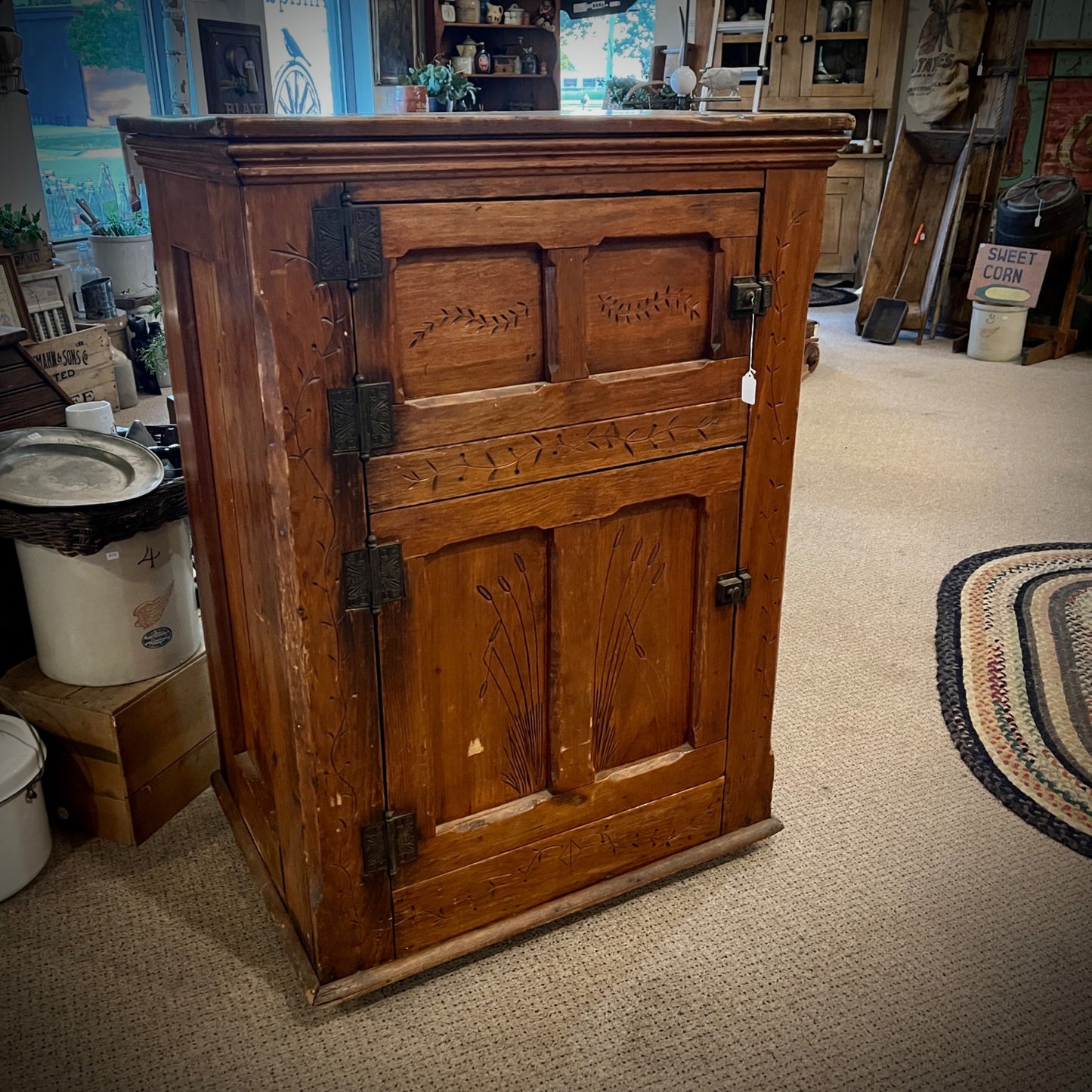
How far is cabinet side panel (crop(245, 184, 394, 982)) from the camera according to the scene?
123 centimetres

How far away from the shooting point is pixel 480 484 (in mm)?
1451

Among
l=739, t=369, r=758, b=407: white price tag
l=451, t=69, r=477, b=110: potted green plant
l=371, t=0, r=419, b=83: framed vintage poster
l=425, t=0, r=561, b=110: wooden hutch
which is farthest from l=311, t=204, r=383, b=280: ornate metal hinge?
l=425, t=0, r=561, b=110: wooden hutch

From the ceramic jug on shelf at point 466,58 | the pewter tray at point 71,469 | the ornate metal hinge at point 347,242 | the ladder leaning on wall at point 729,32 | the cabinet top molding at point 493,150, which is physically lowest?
the pewter tray at point 71,469

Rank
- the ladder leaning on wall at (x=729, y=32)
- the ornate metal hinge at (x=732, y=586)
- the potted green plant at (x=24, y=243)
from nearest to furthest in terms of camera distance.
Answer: the ornate metal hinge at (x=732, y=586)
the potted green plant at (x=24, y=243)
the ladder leaning on wall at (x=729, y=32)

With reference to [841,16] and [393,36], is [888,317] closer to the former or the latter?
[841,16]

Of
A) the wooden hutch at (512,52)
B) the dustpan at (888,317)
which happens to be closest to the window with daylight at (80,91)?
the wooden hutch at (512,52)

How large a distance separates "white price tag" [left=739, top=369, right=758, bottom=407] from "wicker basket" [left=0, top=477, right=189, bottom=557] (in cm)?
105

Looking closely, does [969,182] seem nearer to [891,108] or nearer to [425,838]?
[891,108]

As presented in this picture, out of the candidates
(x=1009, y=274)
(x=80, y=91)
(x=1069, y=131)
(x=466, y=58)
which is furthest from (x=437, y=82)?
(x=1069, y=131)

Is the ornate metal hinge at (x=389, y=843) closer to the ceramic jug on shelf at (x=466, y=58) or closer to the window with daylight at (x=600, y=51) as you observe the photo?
the ceramic jug on shelf at (x=466, y=58)

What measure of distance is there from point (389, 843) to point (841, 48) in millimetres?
8265

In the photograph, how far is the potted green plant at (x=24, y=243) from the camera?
468 centimetres

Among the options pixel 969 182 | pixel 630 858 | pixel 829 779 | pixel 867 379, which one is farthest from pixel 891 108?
pixel 630 858

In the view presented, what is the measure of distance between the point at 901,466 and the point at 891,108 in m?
5.02
